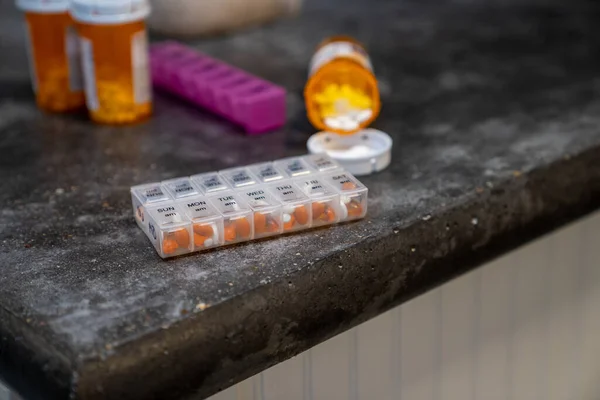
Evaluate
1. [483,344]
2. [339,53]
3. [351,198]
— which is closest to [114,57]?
[339,53]

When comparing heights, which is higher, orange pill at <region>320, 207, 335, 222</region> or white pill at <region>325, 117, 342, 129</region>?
white pill at <region>325, 117, 342, 129</region>

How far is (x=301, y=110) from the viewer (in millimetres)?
970

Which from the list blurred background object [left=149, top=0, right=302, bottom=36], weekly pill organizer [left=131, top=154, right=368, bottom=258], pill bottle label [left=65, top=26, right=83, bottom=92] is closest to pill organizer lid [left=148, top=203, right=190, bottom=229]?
weekly pill organizer [left=131, top=154, right=368, bottom=258]

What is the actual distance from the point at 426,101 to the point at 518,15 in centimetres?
43

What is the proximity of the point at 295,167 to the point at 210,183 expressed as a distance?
8cm

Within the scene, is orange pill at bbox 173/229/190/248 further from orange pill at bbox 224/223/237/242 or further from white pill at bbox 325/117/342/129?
white pill at bbox 325/117/342/129

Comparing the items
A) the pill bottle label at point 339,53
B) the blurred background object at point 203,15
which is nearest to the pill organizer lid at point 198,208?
the pill bottle label at point 339,53

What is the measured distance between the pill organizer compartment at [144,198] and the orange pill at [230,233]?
0.20 ft

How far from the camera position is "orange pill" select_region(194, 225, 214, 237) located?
65 cm

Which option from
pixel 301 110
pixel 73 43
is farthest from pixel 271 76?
pixel 73 43

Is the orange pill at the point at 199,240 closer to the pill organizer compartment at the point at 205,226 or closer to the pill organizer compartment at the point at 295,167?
the pill organizer compartment at the point at 205,226

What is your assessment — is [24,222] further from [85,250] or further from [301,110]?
[301,110]

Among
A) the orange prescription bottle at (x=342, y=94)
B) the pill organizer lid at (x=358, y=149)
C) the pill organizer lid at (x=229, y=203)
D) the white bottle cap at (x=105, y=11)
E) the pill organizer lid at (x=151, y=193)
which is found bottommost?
the pill organizer lid at (x=358, y=149)

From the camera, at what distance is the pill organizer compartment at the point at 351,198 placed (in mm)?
691
